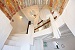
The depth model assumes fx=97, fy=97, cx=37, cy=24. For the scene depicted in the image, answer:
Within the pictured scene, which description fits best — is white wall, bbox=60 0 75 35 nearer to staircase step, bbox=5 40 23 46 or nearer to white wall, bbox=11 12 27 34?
staircase step, bbox=5 40 23 46

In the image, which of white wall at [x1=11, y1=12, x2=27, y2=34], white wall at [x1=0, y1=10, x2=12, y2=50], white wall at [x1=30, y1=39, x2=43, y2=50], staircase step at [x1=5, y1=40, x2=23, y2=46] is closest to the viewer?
white wall at [x1=0, y1=10, x2=12, y2=50]

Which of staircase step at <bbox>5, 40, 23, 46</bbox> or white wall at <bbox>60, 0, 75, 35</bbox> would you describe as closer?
white wall at <bbox>60, 0, 75, 35</bbox>

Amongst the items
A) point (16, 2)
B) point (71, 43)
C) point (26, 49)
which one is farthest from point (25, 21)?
point (71, 43)

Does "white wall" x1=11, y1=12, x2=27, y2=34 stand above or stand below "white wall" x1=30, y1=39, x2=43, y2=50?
above

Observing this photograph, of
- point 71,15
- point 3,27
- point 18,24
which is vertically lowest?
point 71,15

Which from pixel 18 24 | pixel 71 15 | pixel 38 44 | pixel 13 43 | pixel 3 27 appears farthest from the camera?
pixel 18 24

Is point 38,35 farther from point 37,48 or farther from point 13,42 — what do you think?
point 13,42

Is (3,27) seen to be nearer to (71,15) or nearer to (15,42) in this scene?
(15,42)

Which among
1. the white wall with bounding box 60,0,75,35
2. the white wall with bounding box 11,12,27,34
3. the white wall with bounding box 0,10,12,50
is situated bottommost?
the white wall with bounding box 60,0,75,35

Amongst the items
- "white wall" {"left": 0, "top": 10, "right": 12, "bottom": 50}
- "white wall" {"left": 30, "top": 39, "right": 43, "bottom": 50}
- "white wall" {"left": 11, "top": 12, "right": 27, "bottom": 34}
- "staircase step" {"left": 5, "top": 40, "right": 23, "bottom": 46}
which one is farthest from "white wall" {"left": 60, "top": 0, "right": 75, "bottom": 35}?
"white wall" {"left": 11, "top": 12, "right": 27, "bottom": 34}

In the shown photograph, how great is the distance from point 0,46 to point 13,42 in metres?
0.49

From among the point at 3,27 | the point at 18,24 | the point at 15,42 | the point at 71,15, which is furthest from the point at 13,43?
the point at 18,24

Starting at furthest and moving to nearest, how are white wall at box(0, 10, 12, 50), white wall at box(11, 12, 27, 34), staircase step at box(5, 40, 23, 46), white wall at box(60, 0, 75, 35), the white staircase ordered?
white wall at box(11, 12, 27, 34) < staircase step at box(5, 40, 23, 46) < the white staircase < white wall at box(0, 10, 12, 50) < white wall at box(60, 0, 75, 35)

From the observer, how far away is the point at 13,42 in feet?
10.6
